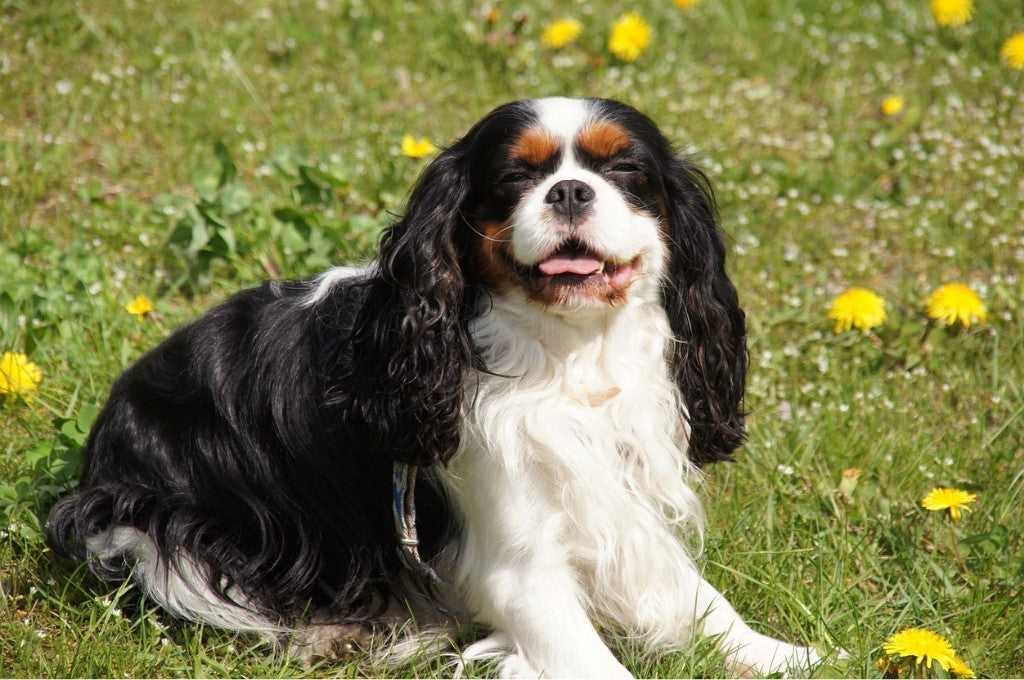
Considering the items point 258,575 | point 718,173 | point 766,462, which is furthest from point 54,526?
point 718,173

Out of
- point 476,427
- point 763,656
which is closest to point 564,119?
point 476,427

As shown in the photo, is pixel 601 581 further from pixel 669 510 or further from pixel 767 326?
pixel 767 326

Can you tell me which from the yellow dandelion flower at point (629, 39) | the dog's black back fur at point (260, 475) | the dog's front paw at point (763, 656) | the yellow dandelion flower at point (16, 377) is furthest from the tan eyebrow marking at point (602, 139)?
the yellow dandelion flower at point (629, 39)

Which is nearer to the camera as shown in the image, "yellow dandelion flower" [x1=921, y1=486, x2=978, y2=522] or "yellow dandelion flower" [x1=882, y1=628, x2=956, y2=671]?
"yellow dandelion flower" [x1=882, y1=628, x2=956, y2=671]

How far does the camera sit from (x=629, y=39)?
6031 millimetres

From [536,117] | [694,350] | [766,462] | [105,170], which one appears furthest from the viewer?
[105,170]

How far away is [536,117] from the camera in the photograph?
9.66 feet

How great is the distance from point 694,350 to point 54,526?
1.85m

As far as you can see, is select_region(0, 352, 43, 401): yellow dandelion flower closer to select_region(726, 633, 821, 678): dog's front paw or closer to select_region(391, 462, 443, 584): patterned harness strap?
select_region(391, 462, 443, 584): patterned harness strap

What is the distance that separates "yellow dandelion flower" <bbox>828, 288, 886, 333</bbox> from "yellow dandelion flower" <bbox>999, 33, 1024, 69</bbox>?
6.86 feet

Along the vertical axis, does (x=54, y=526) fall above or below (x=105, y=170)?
below

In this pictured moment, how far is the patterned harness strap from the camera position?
312 centimetres

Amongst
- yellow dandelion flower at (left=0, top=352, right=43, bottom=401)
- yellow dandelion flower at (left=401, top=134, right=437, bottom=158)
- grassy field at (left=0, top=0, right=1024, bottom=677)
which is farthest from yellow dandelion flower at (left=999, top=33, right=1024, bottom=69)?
yellow dandelion flower at (left=0, top=352, right=43, bottom=401)

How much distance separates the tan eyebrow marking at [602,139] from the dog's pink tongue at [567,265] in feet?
0.90
